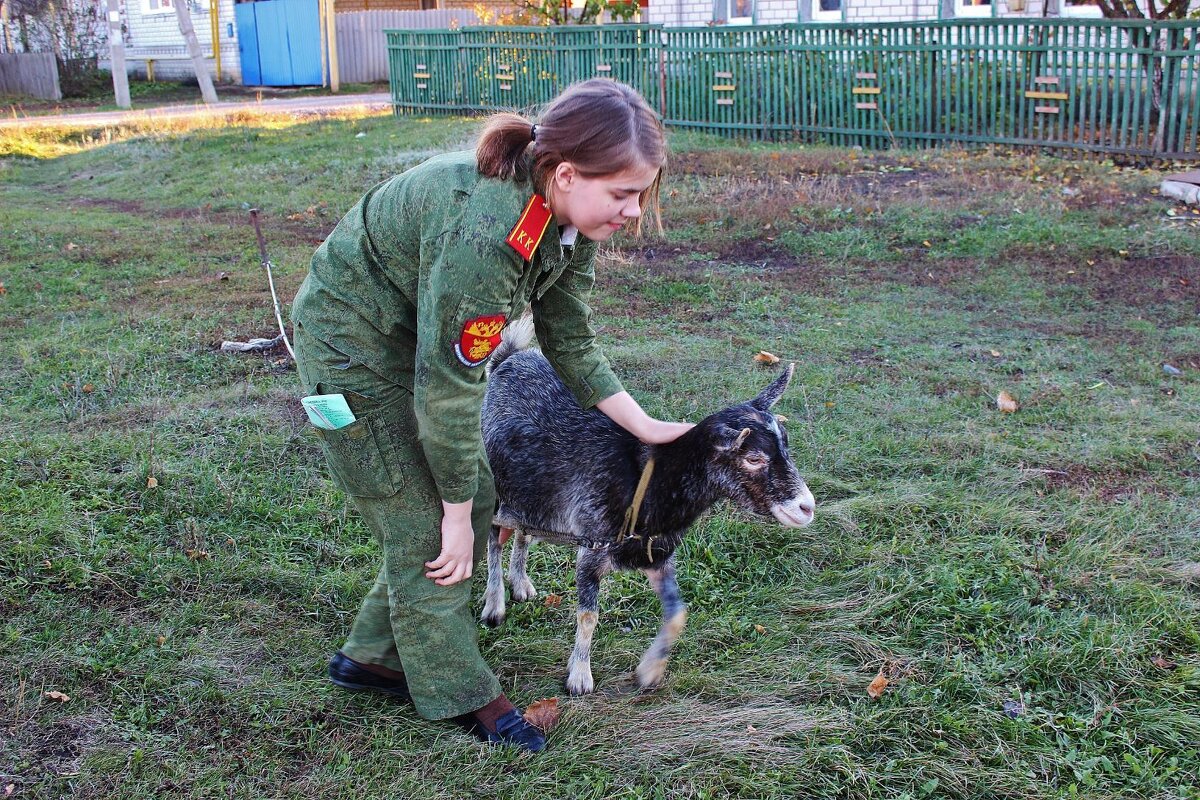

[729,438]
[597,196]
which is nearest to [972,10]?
[729,438]

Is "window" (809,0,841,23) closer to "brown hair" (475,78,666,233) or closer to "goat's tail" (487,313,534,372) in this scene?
"goat's tail" (487,313,534,372)

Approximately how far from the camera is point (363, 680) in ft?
11.5

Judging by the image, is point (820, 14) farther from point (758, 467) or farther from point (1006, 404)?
point (758, 467)

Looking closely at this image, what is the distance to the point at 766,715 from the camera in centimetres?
345

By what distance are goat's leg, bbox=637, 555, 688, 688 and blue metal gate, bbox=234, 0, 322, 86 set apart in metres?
30.1

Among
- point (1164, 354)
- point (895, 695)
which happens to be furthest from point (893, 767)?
point (1164, 354)

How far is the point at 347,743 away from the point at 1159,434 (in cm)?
440

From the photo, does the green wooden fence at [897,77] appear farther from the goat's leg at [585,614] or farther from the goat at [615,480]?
the goat's leg at [585,614]

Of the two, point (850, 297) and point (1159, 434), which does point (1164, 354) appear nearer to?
point (1159, 434)

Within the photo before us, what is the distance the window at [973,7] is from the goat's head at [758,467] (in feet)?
58.8

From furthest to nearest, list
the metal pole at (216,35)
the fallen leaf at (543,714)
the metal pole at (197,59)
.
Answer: the metal pole at (216,35), the metal pole at (197,59), the fallen leaf at (543,714)

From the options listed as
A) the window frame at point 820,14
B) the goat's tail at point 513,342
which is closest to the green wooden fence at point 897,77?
the window frame at point 820,14

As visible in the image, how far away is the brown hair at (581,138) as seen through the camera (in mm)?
2594

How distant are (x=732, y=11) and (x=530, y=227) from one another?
2021 cm
